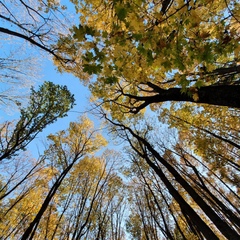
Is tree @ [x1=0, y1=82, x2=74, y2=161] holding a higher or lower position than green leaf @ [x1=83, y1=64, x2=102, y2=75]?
higher

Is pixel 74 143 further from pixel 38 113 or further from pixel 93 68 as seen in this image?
pixel 93 68

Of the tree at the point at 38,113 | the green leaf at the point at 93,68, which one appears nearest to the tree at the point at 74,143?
the tree at the point at 38,113

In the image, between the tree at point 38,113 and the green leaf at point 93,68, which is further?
the tree at point 38,113

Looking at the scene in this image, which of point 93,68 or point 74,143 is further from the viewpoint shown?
point 74,143

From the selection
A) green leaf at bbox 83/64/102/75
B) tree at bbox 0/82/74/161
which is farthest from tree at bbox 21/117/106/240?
green leaf at bbox 83/64/102/75

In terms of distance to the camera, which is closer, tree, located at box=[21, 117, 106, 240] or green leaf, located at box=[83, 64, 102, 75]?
green leaf, located at box=[83, 64, 102, 75]

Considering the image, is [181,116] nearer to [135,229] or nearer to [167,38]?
[167,38]

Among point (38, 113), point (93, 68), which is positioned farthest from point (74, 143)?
point (93, 68)

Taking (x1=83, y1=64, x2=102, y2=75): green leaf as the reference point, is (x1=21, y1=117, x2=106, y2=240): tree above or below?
above

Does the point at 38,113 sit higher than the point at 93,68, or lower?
higher

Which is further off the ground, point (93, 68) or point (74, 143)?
point (74, 143)

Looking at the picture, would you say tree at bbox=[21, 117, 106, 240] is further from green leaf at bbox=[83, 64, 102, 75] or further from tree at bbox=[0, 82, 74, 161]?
green leaf at bbox=[83, 64, 102, 75]

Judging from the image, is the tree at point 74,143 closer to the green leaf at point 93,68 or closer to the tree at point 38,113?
the tree at point 38,113

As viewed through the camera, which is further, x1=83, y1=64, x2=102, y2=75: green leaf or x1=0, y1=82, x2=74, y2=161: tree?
x1=0, y1=82, x2=74, y2=161: tree
